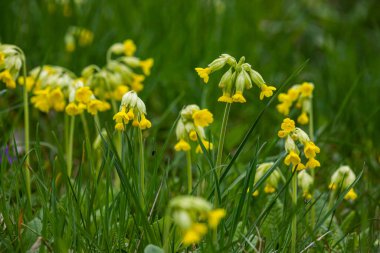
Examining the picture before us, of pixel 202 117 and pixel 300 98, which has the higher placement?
pixel 202 117

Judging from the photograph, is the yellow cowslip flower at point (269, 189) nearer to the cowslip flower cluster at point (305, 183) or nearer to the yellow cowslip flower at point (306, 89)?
the cowslip flower cluster at point (305, 183)

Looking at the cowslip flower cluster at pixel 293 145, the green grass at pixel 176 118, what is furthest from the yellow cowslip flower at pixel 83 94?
the cowslip flower cluster at pixel 293 145

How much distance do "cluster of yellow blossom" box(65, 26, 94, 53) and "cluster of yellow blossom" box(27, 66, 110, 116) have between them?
3.50ft

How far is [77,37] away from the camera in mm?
4289

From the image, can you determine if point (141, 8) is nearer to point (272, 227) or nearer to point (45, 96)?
point (45, 96)

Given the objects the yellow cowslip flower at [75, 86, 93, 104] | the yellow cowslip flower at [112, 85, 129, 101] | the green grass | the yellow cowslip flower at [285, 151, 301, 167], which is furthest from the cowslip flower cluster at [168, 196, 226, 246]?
the yellow cowslip flower at [112, 85, 129, 101]

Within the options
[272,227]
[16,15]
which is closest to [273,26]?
[16,15]

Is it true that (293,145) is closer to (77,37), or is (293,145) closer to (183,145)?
(183,145)

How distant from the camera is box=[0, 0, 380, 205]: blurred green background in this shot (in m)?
3.85

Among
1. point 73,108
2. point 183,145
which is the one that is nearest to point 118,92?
point 73,108

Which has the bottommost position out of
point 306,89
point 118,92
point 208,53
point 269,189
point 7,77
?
point 208,53

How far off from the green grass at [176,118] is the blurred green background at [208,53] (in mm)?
11

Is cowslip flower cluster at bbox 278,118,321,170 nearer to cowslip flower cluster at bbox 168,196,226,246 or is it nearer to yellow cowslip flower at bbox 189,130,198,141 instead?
yellow cowslip flower at bbox 189,130,198,141

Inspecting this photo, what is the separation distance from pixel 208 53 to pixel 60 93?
1.79 metres
